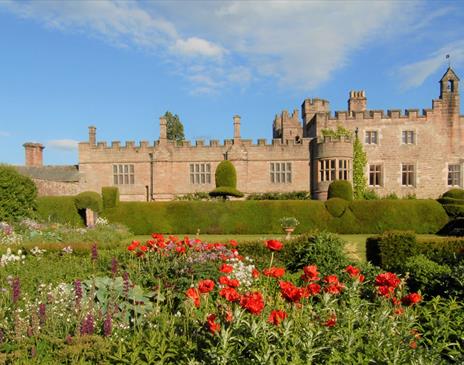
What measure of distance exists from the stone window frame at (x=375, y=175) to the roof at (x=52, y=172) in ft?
70.2

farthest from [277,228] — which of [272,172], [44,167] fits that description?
[44,167]

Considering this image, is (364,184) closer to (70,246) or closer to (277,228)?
(277,228)

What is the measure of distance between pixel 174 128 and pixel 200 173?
66.1 ft

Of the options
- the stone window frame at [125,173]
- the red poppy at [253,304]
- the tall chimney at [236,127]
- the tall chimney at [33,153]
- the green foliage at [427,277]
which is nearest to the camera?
the red poppy at [253,304]

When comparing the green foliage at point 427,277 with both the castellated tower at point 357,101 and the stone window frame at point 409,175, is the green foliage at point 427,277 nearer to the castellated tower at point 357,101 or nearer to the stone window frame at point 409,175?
the stone window frame at point 409,175

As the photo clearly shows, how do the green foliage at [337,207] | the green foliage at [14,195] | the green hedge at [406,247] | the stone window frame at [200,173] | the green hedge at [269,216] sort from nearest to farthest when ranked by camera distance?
1. the green hedge at [406,247]
2. the green foliage at [14,195]
3. the green hedge at [269,216]
4. the green foliage at [337,207]
5. the stone window frame at [200,173]

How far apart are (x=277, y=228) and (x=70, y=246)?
40.3 ft

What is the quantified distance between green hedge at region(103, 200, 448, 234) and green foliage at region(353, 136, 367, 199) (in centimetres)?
766

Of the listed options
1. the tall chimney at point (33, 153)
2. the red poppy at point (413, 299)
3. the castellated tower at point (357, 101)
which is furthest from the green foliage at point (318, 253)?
the tall chimney at point (33, 153)

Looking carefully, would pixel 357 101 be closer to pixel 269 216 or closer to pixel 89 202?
pixel 269 216

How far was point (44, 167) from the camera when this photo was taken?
33.0m

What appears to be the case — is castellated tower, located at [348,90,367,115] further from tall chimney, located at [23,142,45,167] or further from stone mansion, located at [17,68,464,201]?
tall chimney, located at [23,142,45,167]

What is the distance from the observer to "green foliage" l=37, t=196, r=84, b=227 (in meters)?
20.2

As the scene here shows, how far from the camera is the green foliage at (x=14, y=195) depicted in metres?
16.9
